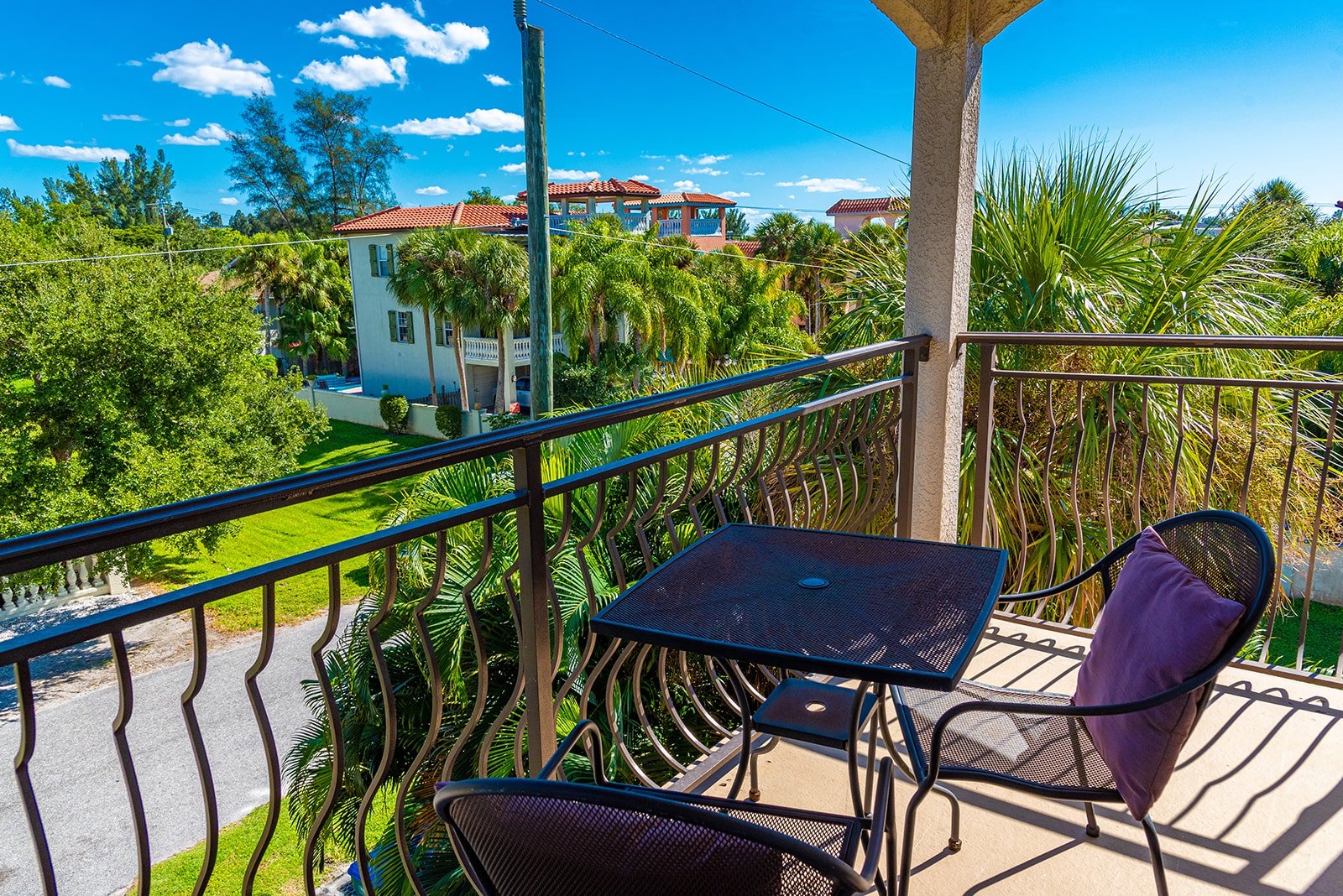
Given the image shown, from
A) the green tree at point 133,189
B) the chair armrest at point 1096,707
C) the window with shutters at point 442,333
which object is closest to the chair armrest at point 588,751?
the chair armrest at point 1096,707

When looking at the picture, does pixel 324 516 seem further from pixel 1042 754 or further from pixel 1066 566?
pixel 1042 754

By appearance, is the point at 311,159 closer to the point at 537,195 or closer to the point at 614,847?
the point at 537,195

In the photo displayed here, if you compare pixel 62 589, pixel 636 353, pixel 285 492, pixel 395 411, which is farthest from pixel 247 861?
pixel 395 411

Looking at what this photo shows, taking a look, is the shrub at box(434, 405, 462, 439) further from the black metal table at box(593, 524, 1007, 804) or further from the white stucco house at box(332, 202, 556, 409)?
the black metal table at box(593, 524, 1007, 804)

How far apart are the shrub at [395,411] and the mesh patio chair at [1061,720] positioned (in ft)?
97.7

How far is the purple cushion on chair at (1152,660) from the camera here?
1.34 m

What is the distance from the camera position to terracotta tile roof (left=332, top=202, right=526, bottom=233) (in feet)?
106

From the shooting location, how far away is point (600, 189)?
39250 mm

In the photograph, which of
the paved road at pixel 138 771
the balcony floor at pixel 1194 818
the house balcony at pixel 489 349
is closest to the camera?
the balcony floor at pixel 1194 818

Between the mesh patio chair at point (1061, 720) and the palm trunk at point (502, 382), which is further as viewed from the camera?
the palm trunk at point (502, 382)

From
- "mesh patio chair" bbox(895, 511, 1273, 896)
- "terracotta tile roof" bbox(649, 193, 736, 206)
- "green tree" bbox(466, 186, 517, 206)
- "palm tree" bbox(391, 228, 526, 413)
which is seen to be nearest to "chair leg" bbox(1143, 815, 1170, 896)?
"mesh patio chair" bbox(895, 511, 1273, 896)

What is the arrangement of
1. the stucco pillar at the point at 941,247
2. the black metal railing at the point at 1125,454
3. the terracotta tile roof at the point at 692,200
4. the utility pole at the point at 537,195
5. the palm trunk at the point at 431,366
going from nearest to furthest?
the stucco pillar at the point at 941,247 → the black metal railing at the point at 1125,454 → the utility pole at the point at 537,195 → the palm trunk at the point at 431,366 → the terracotta tile roof at the point at 692,200

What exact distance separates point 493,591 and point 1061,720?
3.67 m

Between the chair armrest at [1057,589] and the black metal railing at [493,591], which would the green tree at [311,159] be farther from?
the chair armrest at [1057,589]
